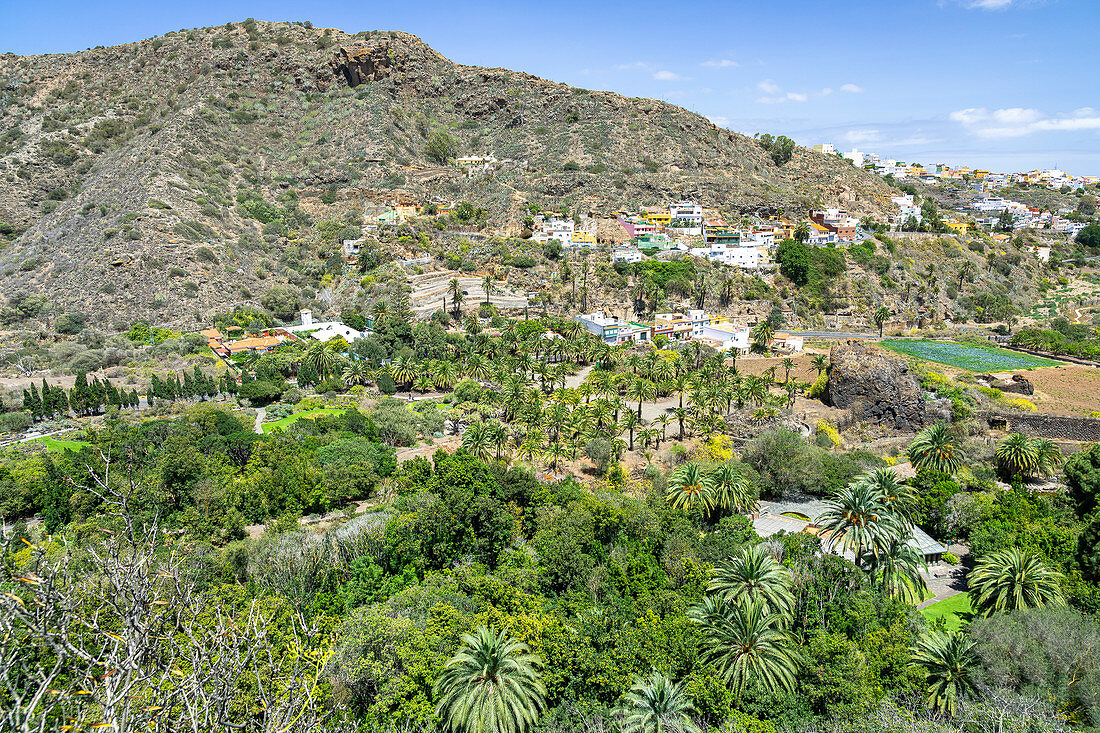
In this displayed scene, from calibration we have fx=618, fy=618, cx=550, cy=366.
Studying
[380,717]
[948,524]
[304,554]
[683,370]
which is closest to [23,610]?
[380,717]

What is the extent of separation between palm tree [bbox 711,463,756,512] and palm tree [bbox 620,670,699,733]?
1511 cm

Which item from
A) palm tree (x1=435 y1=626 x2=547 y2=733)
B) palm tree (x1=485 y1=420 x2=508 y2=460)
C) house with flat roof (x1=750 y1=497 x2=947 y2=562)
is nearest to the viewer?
palm tree (x1=435 y1=626 x2=547 y2=733)

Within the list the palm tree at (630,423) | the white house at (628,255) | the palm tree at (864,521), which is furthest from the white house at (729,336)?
the palm tree at (864,521)

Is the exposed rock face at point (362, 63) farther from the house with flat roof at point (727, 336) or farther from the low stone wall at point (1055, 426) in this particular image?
the low stone wall at point (1055, 426)

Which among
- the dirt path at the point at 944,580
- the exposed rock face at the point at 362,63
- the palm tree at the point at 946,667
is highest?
the exposed rock face at the point at 362,63

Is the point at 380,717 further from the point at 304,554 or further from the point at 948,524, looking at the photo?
the point at 948,524

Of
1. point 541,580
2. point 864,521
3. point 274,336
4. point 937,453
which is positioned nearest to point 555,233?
point 274,336

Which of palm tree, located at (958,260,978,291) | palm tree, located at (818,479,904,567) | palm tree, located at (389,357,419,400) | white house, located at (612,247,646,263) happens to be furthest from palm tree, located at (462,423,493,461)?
palm tree, located at (958,260,978,291)

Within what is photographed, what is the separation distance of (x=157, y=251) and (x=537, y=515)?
75999 millimetres

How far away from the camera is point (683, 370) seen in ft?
202

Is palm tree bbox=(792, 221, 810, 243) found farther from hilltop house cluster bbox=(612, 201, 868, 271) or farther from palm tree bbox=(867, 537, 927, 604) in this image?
palm tree bbox=(867, 537, 927, 604)

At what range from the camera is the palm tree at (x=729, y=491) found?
32.5 m

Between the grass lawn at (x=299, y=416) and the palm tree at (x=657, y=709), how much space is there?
125 ft

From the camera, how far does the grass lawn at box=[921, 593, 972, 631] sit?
25.5 m
